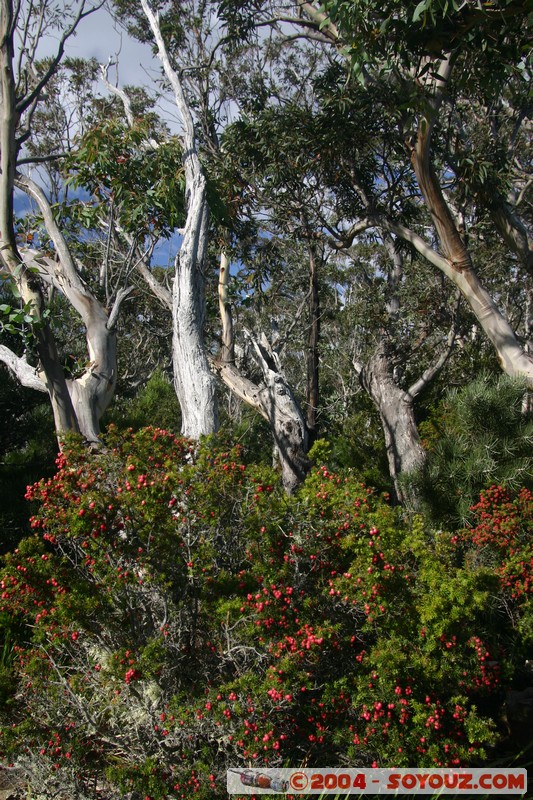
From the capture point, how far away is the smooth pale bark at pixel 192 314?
5.09 m

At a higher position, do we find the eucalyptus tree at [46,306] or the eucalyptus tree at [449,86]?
the eucalyptus tree at [449,86]

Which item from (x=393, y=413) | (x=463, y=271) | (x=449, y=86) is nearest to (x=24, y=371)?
(x=463, y=271)

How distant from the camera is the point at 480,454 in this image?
6.85 m

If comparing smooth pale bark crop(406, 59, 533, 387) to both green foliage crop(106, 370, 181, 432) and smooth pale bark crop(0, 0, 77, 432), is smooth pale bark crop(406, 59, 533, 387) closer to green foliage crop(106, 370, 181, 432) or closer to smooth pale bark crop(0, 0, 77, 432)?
smooth pale bark crop(0, 0, 77, 432)

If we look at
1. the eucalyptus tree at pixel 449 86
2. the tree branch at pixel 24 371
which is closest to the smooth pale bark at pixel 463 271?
the eucalyptus tree at pixel 449 86

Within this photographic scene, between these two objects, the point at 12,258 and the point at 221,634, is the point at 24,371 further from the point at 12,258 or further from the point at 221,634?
the point at 221,634

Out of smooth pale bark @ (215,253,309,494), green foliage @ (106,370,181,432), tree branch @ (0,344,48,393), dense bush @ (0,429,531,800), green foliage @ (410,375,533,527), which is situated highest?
green foliage @ (106,370,181,432)

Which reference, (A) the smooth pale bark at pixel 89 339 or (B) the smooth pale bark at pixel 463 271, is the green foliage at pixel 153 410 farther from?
(B) the smooth pale bark at pixel 463 271

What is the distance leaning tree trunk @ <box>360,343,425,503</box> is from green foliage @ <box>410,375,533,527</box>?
3.15ft

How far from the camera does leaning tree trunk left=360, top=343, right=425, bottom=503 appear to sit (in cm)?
876

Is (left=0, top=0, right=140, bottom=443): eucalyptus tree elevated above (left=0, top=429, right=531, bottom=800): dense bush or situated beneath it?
elevated above

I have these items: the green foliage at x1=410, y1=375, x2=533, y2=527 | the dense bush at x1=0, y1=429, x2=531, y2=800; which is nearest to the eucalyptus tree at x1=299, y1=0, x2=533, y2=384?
the green foliage at x1=410, y1=375, x2=533, y2=527

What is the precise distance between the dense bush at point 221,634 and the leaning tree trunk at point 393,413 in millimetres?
4926

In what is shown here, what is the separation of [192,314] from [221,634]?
281cm
